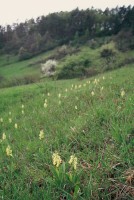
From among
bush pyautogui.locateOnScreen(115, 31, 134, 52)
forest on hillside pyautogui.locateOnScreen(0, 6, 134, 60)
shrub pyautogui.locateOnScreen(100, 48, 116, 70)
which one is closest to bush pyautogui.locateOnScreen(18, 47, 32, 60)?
forest on hillside pyautogui.locateOnScreen(0, 6, 134, 60)

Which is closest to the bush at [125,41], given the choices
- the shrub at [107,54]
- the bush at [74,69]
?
the shrub at [107,54]

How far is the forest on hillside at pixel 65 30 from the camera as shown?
76.6 metres

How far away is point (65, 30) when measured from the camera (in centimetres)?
8556

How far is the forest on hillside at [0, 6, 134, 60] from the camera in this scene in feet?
251

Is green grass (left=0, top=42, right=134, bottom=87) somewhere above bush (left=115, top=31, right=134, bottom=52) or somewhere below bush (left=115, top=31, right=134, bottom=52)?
below

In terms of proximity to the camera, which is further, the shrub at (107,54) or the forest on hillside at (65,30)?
the forest on hillside at (65,30)

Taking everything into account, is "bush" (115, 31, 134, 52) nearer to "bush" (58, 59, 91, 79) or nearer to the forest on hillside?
the forest on hillside

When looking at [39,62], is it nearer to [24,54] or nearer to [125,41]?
[24,54]

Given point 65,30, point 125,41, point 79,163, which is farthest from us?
point 65,30

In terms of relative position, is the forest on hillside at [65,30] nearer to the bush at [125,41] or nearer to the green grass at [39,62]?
the bush at [125,41]

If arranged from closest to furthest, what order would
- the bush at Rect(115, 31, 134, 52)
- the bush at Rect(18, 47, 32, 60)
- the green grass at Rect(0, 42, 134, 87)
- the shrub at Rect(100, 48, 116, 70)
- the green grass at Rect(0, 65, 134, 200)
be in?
the green grass at Rect(0, 65, 134, 200)
the green grass at Rect(0, 42, 134, 87)
the shrub at Rect(100, 48, 116, 70)
the bush at Rect(115, 31, 134, 52)
the bush at Rect(18, 47, 32, 60)

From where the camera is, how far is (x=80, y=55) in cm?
6341

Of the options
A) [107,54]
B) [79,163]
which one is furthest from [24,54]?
[79,163]

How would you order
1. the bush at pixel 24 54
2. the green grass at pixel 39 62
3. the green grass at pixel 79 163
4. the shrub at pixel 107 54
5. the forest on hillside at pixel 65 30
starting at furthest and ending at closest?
the bush at pixel 24 54, the forest on hillside at pixel 65 30, the shrub at pixel 107 54, the green grass at pixel 39 62, the green grass at pixel 79 163
